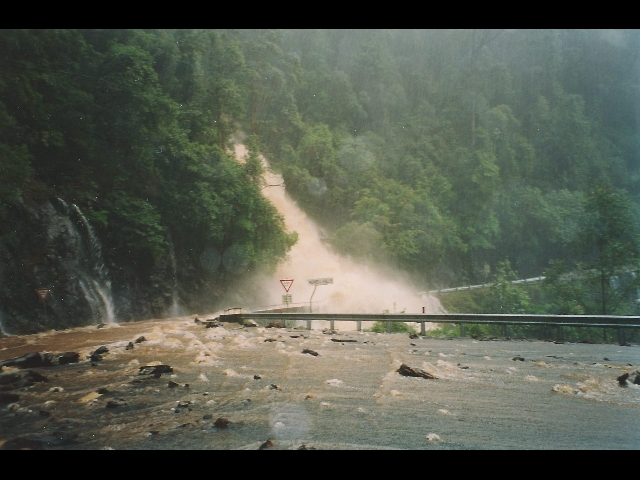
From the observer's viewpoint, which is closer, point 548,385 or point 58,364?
point 548,385

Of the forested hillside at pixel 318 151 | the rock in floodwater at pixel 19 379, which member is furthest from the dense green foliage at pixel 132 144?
the rock in floodwater at pixel 19 379

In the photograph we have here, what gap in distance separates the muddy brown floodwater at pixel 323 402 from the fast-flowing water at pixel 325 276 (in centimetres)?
1483

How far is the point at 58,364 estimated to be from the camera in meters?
7.26

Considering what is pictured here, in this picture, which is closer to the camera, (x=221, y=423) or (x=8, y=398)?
Result: (x=221, y=423)

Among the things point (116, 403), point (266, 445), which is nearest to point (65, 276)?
point (116, 403)

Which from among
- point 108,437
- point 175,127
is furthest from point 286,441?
point 175,127

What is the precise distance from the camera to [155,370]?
6777mm

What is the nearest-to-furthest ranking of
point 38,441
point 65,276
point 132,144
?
point 38,441 → point 65,276 → point 132,144

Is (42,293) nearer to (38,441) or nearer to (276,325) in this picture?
(276,325)

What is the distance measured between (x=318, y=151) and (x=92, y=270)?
71.3 feet

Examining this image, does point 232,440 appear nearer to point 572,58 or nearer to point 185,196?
point 185,196

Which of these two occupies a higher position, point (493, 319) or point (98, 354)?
point (493, 319)

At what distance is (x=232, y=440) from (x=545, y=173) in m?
34.9

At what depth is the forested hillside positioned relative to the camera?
1645cm
